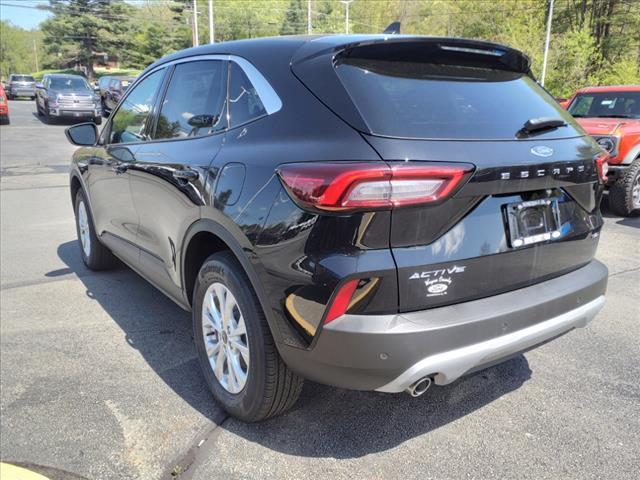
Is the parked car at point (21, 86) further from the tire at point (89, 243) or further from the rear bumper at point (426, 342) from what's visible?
the rear bumper at point (426, 342)

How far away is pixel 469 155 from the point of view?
83.1 inches

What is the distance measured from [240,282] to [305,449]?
2.76ft

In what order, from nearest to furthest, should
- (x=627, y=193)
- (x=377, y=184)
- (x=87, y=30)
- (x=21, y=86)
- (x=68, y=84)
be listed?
(x=377, y=184) < (x=627, y=193) < (x=68, y=84) < (x=21, y=86) < (x=87, y=30)

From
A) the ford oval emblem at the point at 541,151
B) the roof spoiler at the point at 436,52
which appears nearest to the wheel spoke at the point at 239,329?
the roof spoiler at the point at 436,52

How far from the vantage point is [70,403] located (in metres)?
2.95

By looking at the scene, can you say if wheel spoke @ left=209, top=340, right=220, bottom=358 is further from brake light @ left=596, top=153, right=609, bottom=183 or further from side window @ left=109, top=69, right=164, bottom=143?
brake light @ left=596, top=153, right=609, bottom=183

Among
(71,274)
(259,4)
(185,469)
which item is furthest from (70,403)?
(259,4)

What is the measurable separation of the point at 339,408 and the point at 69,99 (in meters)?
21.5

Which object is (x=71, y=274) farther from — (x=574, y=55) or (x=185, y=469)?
(x=574, y=55)

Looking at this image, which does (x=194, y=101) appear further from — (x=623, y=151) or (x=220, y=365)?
(x=623, y=151)

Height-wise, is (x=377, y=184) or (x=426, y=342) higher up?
(x=377, y=184)

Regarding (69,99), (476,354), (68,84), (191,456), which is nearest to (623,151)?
(476,354)

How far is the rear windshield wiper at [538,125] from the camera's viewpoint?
2398mm

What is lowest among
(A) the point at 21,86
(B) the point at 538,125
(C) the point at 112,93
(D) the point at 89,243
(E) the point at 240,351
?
(D) the point at 89,243
